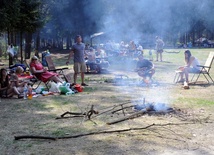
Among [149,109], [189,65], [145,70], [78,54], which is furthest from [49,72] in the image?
[189,65]

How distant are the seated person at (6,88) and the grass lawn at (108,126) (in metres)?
0.37

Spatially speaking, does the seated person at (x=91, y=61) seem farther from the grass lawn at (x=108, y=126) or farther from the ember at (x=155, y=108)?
the ember at (x=155, y=108)

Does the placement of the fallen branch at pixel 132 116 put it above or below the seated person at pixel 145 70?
below

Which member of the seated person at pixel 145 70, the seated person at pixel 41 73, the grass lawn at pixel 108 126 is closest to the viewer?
the grass lawn at pixel 108 126

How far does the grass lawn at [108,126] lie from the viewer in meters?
4.22

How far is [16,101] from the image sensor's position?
25.4 feet

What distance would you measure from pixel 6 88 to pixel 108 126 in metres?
4.04

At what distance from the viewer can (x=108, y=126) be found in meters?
5.27

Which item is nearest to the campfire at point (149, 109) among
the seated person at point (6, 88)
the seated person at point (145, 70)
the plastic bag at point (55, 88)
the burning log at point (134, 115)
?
the burning log at point (134, 115)

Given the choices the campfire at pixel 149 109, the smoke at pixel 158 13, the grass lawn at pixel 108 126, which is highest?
the smoke at pixel 158 13

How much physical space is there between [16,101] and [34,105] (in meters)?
0.83

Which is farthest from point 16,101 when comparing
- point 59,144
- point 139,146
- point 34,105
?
point 139,146

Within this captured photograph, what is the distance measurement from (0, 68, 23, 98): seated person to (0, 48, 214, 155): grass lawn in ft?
1.20

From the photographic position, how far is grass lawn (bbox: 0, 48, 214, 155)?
4.22m
